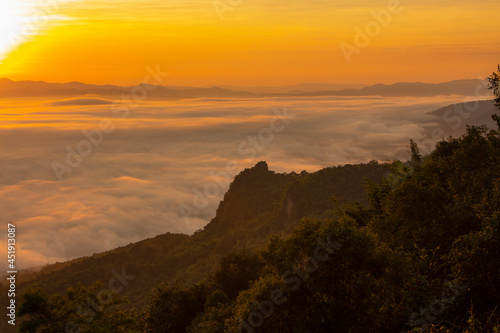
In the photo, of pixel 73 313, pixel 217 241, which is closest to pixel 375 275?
pixel 73 313

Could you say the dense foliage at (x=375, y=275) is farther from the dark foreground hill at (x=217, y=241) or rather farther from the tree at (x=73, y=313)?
the dark foreground hill at (x=217, y=241)

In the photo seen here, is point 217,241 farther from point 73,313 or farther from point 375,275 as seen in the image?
point 375,275

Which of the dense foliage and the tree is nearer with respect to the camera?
the dense foliage

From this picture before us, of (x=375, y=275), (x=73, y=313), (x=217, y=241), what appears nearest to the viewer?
(x=375, y=275)

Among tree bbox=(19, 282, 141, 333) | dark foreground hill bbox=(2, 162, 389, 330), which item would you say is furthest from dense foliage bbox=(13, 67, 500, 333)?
dark foreground hill bbox=(2, 162, 389, 330)

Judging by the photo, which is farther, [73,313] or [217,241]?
[217,241]

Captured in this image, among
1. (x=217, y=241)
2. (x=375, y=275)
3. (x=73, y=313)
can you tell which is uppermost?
(x=217, y=241)

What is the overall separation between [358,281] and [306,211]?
6325 centimetres

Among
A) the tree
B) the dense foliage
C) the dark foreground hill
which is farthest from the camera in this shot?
the dark foreground hill

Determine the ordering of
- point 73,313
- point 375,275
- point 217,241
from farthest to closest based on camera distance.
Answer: point 217,241 < point 73,313 < point 375,275

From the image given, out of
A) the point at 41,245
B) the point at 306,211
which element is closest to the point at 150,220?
the point at 41,245

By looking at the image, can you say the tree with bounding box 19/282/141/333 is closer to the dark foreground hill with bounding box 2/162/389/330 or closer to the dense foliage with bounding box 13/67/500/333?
the dense foliage with bounding box 13/67/500/333

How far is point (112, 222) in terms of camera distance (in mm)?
176625

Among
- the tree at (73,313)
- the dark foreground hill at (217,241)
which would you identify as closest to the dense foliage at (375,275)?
the tree at (73,313)
